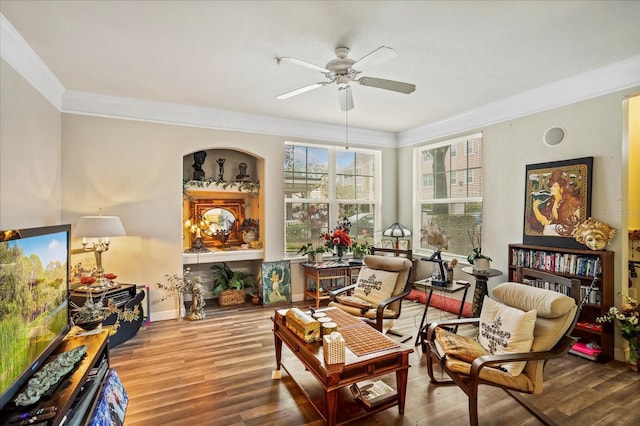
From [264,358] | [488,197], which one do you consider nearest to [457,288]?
[488,197]

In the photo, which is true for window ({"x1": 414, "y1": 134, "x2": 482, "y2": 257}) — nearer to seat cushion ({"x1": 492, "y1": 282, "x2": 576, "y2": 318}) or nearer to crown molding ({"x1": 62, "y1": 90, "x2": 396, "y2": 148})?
crown molding ({"x1": 62, "y1": 90, "x2": 396, "y2": 148})

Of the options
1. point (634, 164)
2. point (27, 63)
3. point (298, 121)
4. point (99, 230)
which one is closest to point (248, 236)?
point (298, 121)

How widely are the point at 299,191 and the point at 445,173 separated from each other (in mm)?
2286


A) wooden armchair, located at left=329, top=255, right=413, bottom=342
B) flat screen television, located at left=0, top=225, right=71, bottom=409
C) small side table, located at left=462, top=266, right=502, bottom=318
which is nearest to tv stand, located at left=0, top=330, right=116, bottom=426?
flat screen television, located at left=0, top=225, right=71, bottom=409

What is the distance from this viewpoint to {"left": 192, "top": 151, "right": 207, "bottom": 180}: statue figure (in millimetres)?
4761

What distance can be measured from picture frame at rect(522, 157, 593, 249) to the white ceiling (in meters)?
0.92

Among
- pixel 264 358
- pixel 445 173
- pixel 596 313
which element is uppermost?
pixel 445 173

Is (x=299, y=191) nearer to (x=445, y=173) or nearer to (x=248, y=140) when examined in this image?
(x=248, y=140)

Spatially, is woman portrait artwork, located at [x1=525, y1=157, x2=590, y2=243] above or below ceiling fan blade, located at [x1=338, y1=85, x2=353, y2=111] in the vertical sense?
below

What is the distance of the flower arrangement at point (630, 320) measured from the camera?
2820 millimetres

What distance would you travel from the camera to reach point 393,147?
591cm

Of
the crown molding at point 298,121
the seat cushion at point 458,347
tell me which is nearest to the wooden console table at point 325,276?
the crown molding at point 298,121

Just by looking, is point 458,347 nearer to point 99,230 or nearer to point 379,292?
point 379,292

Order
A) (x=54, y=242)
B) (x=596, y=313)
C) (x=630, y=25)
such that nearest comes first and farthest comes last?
(x=54, y=242)
(x=630, y=25)
(x=596, y=313)
